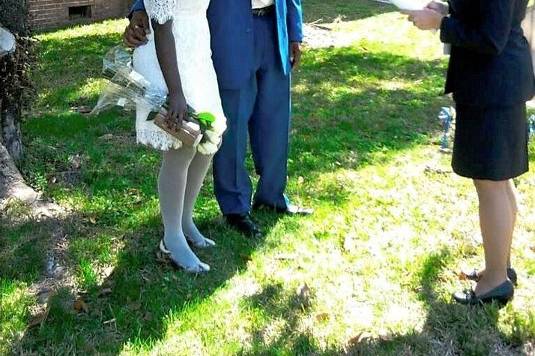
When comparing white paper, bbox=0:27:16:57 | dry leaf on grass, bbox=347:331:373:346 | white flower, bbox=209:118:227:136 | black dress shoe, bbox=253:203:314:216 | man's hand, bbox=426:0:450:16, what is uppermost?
man's hand, bbox=426:0:450:16

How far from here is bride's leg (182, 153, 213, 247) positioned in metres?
3.83

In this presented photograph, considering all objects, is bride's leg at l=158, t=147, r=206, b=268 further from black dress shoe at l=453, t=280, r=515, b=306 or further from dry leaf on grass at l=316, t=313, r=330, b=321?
black dress shoe at l=453, t=280, r=515, b=306

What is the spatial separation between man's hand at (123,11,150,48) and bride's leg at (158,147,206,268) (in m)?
0.53

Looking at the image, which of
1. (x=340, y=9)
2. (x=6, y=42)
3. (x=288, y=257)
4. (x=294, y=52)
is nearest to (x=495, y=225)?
(x=288, y=257)

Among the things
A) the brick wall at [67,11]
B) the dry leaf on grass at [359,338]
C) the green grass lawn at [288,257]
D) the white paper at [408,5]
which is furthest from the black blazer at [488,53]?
the brick wall at [67,11]

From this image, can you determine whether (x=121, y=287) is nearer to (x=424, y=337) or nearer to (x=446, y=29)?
(x=424, y=337)

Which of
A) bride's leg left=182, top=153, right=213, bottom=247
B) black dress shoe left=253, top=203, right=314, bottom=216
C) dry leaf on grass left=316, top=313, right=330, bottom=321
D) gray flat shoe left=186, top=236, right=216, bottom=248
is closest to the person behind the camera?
dry leaf on grass left=316, top=313, right=330, bottom=321

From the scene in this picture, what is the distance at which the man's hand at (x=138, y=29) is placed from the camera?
11.3 ft

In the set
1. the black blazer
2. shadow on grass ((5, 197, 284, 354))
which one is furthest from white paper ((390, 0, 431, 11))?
shadow on grass ((5, 197, 284, 354))

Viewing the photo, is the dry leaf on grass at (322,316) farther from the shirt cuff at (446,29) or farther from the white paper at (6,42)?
the white paper at (6,42)

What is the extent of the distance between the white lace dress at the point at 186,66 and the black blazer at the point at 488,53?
3.68 feet

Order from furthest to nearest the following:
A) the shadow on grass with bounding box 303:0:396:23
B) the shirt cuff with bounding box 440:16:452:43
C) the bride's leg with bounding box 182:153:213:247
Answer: the shadow on grass with bounding box 303:0:396:23
the bride's leg with bounding box 182:153:213:247
the shirt cuff with bounding box 440:16:452:43

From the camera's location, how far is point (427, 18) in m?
3.13

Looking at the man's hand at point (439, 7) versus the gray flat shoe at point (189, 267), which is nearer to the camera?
the man's hand at point (439, 7)
